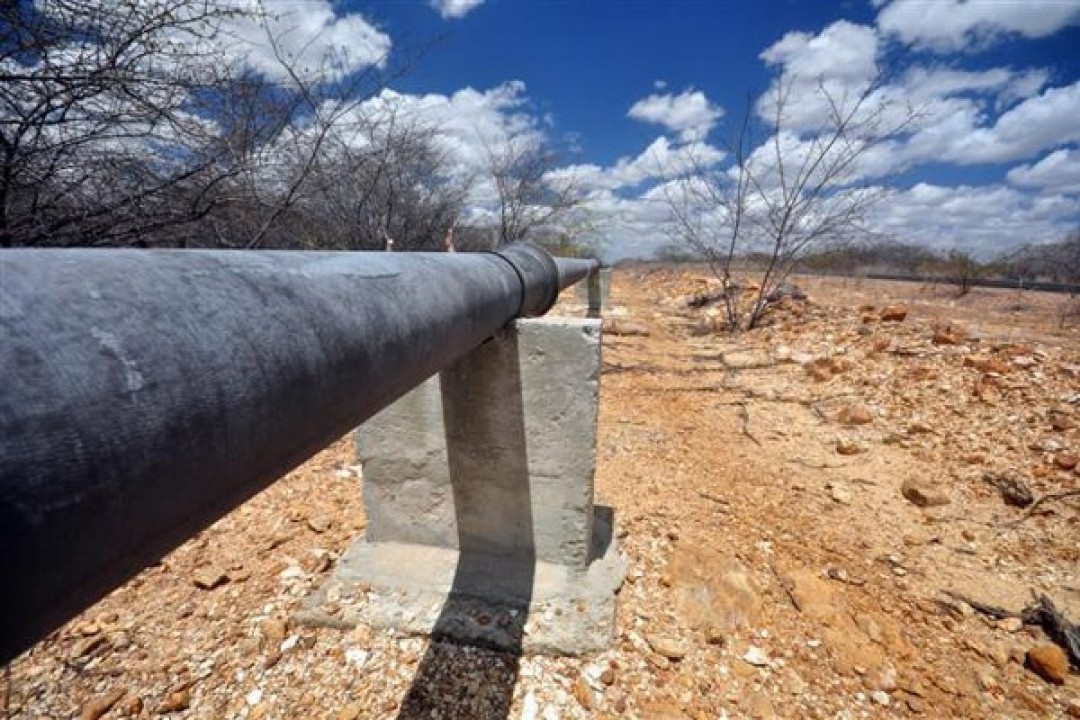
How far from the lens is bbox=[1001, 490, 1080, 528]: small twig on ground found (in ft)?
11.1

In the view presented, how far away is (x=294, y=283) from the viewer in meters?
0.69

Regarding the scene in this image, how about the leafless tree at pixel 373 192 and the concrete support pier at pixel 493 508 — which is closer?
the concrete support pier at pixel 493 508

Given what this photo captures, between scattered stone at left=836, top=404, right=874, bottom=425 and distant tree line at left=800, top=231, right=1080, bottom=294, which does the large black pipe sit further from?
distant tree line at left=800, top=231, right=1080, bottom=294

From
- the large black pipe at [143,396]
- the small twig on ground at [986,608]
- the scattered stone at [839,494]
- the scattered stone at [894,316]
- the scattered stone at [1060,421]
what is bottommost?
the small twig on ground at [986,608]

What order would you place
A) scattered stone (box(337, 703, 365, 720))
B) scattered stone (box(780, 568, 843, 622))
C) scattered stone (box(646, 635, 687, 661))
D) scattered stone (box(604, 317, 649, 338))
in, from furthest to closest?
1. scattered stone (box(604, 317, 649, 338))
2. scattered stone (box(780, 568, 843, 622))
3. scattered stone (box(646, 635, 687, 661))
4. scattered stone (box(337, 703, 365, 720))

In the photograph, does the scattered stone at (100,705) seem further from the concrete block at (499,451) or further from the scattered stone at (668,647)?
the scattered stone at (668,647)

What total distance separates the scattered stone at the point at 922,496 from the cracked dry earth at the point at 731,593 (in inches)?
0.5

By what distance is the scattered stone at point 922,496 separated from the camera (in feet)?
11.9

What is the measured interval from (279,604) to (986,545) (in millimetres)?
4010

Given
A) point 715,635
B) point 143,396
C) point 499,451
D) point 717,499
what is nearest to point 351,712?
point 499,451

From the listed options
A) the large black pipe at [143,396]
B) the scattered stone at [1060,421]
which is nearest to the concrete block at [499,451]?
the large black pipe at [143,396]

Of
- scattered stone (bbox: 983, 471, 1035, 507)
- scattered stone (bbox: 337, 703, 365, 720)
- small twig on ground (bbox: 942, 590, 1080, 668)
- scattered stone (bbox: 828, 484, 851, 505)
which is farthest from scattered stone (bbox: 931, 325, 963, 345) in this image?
scattered stone (bbox: 337, 703, 365, 720)

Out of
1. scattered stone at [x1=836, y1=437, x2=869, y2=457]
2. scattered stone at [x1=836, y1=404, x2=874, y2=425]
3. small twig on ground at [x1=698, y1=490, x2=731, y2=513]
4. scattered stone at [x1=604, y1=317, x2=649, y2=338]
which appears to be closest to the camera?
small twig on ground at [x1=698, y1=490, x2=731, y2=513]

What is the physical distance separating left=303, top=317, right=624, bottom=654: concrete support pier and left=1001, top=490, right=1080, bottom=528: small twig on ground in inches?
110
